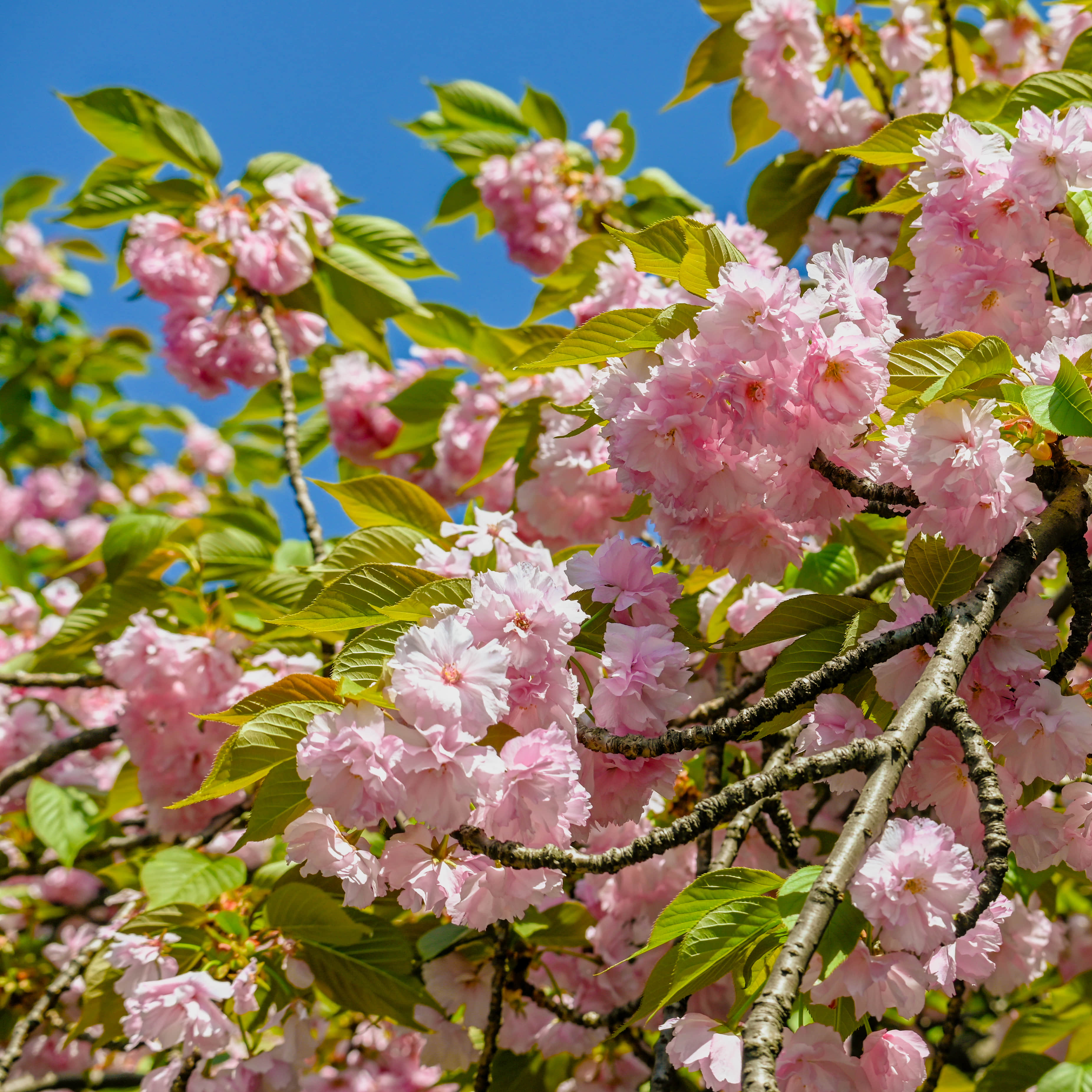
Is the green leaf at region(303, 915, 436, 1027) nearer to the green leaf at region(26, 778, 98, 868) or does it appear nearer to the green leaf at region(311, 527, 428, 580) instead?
the green leaf at region(311, 527, 428, 580)

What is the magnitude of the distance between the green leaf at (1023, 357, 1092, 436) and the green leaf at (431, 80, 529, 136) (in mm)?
2873

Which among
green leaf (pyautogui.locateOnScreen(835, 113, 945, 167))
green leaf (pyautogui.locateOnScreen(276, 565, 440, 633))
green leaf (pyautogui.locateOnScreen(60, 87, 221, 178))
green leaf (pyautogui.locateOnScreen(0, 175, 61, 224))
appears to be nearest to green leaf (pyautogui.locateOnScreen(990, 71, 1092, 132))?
green leaf (pyautogui.locateOnScreen(835, 113, 945, 167))

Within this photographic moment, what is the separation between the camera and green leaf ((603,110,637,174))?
11.1 ft

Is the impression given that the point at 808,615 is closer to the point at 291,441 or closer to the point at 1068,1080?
the point at 1068,1080

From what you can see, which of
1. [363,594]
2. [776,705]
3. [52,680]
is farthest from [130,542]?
[776,705]

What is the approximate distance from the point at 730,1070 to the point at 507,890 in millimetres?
298

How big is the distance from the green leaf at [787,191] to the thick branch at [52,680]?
213 centimetres

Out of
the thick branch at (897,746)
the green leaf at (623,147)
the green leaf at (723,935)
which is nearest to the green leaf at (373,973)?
the green leaf at (723,935)

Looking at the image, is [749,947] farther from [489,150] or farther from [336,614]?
[489,150]

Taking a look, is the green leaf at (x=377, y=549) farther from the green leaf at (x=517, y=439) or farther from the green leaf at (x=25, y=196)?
the green leaf at (x=25, y=196)

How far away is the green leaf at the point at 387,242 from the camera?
9.50 ft

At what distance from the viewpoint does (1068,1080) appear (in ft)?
5.75

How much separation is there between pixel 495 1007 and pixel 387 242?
2150 millimetres

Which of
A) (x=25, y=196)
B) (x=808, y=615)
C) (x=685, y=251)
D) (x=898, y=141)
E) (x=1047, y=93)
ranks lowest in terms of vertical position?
(x=808, y=615)
